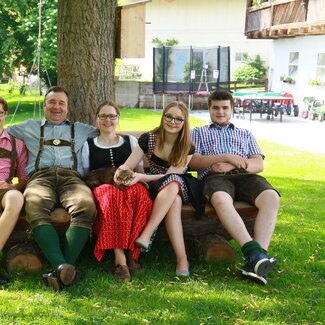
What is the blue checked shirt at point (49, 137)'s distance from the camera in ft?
13.9

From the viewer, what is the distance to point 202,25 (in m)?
30.6


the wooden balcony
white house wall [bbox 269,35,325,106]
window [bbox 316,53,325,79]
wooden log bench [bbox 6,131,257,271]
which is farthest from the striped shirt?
window [bbox 316,53,325,79]

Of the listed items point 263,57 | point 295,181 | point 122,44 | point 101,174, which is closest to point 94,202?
point 101,174

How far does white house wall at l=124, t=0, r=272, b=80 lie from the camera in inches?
1192

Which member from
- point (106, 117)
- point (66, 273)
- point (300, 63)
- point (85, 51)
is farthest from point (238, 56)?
point (66, 273)

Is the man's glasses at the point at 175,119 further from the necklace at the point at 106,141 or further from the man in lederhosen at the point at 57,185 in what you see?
A: the man in lederhosen at the point at 57,185

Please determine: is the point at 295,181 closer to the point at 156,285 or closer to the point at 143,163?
the point at 143,163

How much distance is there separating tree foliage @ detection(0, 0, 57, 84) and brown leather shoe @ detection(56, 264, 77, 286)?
16039mm

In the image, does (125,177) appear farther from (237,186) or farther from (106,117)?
(237,186)

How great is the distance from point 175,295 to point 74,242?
0.74 m

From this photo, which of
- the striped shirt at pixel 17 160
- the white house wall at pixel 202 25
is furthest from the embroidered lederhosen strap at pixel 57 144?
the white house wall at pixel 202 25

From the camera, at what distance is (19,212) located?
3730mm

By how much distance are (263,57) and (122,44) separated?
86.8 ft

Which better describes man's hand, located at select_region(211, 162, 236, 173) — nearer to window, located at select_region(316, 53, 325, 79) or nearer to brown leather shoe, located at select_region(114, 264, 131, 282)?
brown leather shoe, located at select_region(114, 264, 131, 282)
